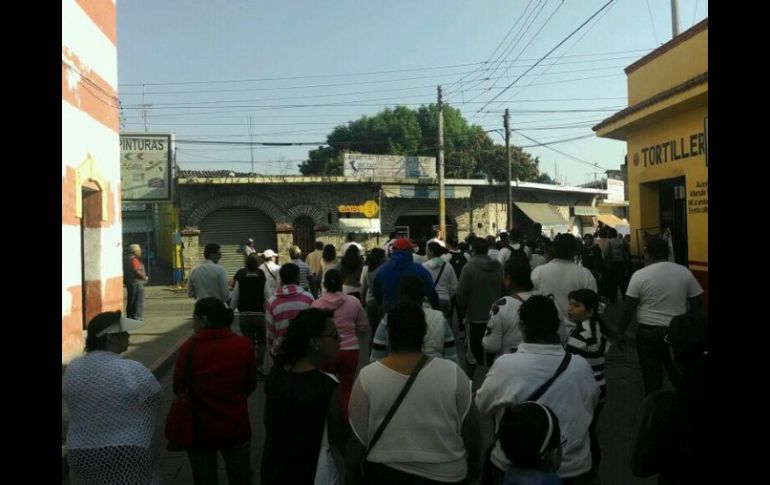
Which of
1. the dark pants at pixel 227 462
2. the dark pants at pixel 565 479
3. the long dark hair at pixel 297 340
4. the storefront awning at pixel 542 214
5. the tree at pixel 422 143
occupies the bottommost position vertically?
the dark pants at pixel 227 462

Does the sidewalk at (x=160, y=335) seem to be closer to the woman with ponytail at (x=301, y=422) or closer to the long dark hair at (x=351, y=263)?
the woman with ponytail at (x=301, y=422)

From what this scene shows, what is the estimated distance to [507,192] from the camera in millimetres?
29375

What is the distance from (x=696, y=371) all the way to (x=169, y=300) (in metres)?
19.6

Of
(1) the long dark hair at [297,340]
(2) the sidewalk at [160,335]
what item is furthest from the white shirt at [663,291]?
(2) the sidewalk at [160,335]

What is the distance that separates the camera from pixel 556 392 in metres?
2.90

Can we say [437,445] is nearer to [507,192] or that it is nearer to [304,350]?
[304,350]

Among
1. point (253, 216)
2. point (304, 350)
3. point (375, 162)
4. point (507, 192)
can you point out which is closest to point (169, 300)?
point (253, 216)

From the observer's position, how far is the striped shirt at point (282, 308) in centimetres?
533

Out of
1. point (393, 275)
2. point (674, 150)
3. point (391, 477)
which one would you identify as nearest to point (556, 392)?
point (391, 477)

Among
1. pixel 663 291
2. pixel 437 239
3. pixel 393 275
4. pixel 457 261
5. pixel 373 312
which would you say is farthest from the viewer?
pixel 437 239

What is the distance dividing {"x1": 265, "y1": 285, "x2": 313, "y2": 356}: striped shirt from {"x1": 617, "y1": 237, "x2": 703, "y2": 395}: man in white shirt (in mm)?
2724

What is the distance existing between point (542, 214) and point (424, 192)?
265 inches

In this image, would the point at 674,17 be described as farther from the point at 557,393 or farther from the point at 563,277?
the point at 557,393

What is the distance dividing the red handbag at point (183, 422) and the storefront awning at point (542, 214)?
94.9 ft
